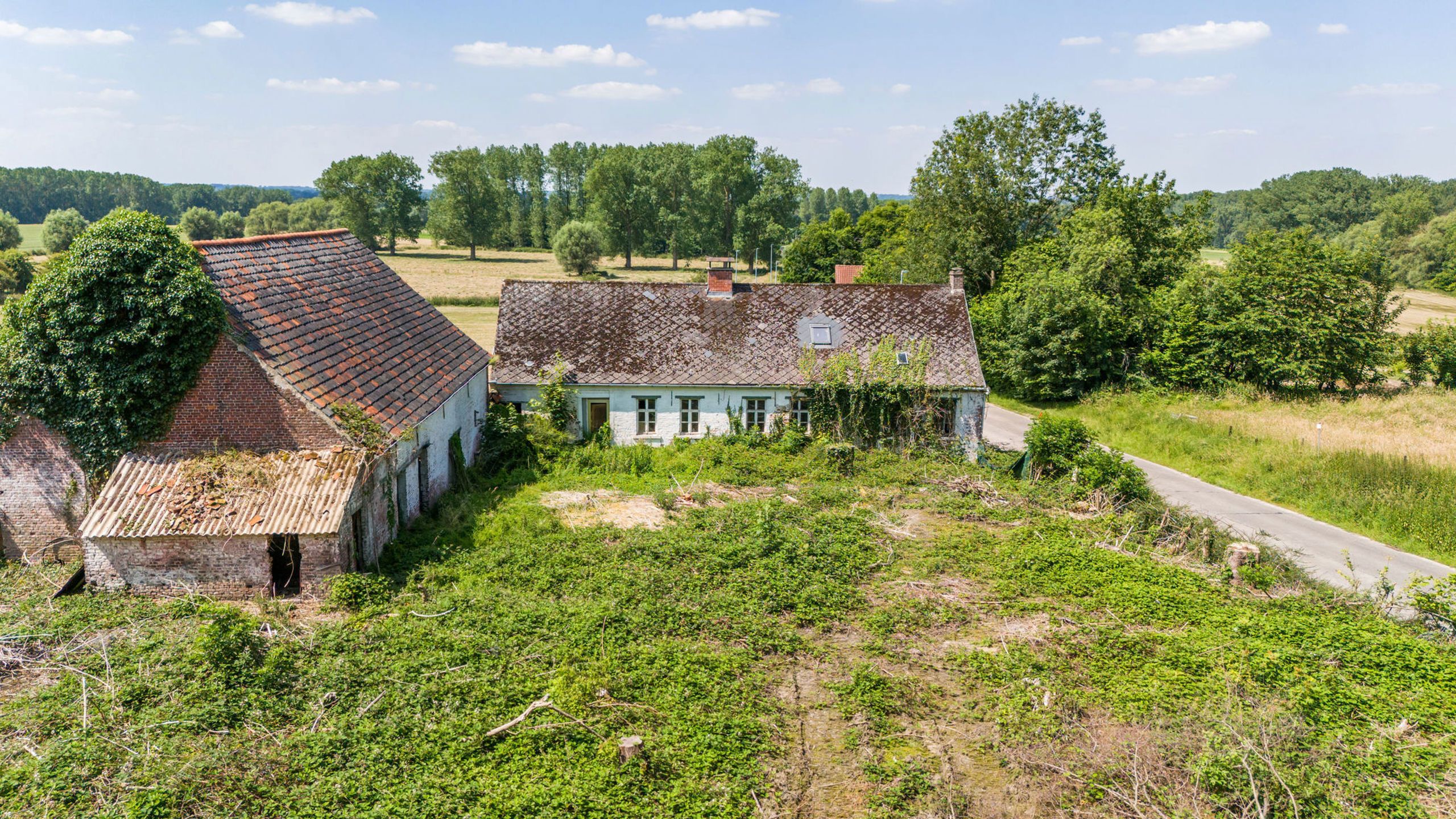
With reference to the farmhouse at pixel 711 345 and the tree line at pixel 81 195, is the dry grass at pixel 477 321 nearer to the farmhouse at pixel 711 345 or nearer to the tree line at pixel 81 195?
the farmhouse at pixel 711 345

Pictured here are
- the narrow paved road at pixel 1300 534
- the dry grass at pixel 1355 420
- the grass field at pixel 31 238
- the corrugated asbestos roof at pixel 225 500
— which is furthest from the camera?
the grass field at pixel 31 238

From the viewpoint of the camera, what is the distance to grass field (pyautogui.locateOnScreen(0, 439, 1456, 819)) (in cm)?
910

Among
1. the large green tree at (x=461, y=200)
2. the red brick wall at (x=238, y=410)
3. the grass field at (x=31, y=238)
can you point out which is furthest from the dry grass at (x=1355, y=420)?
the grass field at (x=31, y=238)

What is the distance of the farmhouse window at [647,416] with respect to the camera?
79.8ft

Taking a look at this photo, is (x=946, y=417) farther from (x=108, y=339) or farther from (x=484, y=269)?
(x=484, y=269)

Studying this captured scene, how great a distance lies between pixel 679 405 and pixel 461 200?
83465 millimetres

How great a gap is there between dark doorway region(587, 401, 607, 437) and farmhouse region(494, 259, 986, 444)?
0.13 ft

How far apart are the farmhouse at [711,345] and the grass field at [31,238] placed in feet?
272

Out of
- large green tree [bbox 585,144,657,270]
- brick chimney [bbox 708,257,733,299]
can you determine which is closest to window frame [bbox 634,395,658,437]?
brick chimney [bbox 708,257,733,299]

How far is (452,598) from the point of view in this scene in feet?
44.1

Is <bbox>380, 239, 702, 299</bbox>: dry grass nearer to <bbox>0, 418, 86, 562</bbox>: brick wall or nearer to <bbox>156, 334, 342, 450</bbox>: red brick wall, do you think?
<bbox>0, 418, 86, 562</bbox>: brick wall

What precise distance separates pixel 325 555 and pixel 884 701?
9245 mm

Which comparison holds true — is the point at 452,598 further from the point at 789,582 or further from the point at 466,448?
the point at 466,448

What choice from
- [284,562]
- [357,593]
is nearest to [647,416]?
[284,562]
